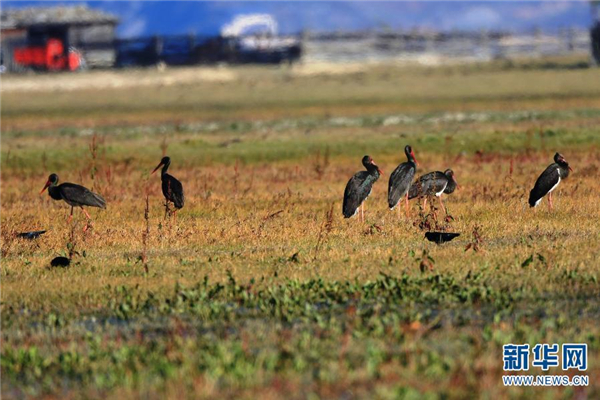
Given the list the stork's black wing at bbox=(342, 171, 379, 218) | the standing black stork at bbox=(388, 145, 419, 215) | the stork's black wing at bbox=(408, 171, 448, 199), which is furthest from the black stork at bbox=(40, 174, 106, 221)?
the stork's black wing at bbox=(408, 171, 448, 199)

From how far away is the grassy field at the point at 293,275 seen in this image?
32.5 ft

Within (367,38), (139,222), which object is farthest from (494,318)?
(367,38)

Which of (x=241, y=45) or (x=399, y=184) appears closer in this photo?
(x=399, y=184)

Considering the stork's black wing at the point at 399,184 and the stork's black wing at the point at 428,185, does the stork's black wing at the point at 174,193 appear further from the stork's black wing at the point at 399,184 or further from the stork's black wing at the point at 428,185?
the stork's black wing at the point at 428,185

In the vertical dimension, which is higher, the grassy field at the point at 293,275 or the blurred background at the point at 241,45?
the blurred background at the point at 241,45

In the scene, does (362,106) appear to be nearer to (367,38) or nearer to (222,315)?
(367,38)

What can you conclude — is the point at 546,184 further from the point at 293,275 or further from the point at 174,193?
the point at 293,275

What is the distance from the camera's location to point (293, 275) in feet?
45.4

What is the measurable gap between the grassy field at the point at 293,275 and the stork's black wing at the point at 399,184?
39 cm

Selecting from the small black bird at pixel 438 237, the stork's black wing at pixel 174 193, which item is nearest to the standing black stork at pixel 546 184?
the small black bird at pixel 438 237

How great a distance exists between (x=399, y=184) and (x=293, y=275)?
472 cm

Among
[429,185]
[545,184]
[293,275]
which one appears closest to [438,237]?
[429,185]

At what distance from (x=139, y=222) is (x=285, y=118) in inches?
914

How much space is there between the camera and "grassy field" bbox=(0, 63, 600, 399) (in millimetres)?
9914
